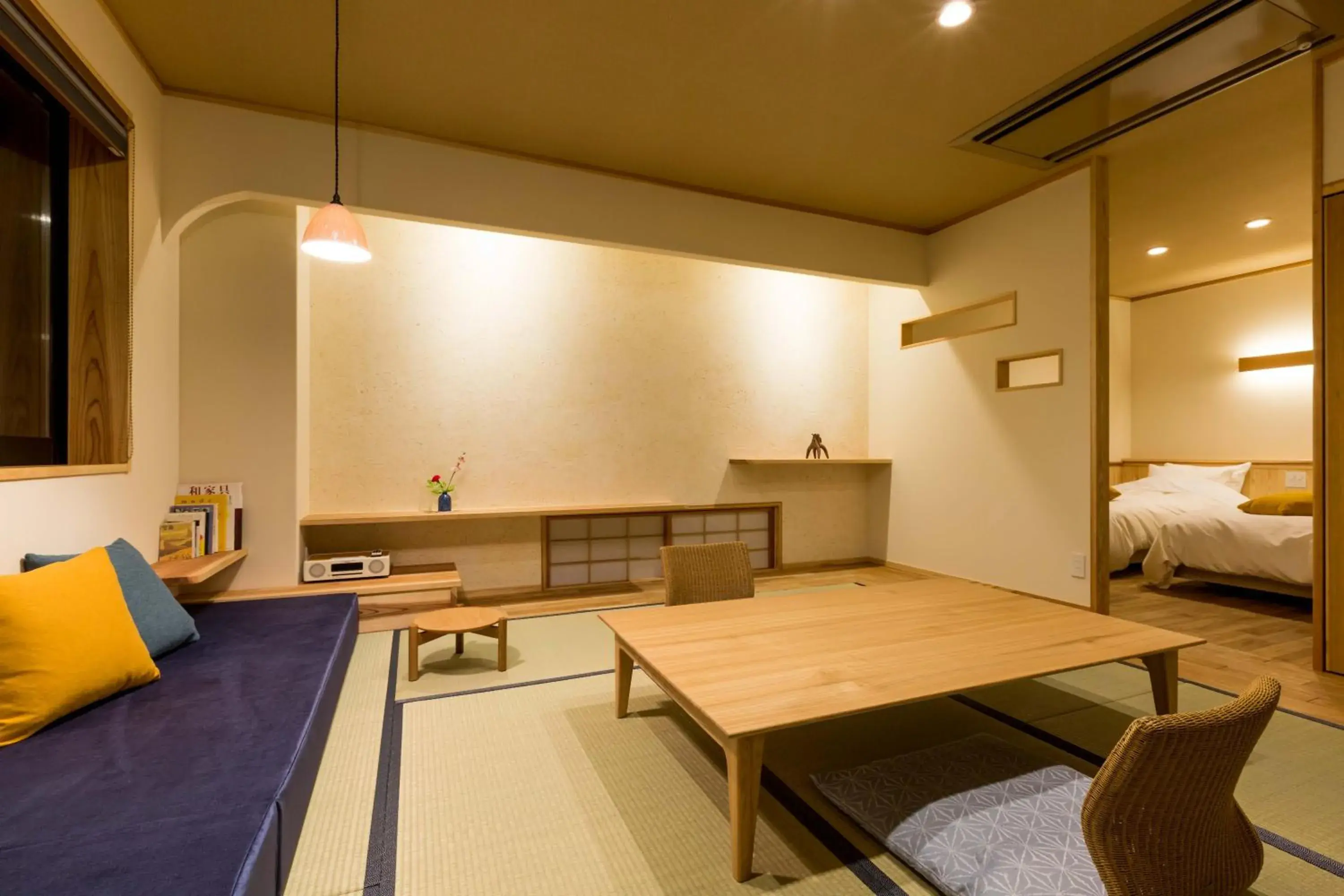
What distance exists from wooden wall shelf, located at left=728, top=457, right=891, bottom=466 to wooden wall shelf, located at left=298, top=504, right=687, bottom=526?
647 millimetres

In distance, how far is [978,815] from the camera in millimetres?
1523

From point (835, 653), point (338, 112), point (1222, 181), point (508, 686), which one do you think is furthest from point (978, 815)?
point (1222, 181)

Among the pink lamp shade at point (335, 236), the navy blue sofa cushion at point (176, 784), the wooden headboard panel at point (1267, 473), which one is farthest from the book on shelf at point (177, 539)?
the wooden headboard panel at point (1267, 473)

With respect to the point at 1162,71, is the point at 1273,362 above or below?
below

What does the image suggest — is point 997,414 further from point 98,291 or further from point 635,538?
point 98,291

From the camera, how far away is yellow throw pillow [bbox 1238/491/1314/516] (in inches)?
168

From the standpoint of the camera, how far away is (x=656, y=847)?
1.54 meters

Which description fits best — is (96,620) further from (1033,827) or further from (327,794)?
(1033,827)

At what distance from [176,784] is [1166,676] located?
2.73 m

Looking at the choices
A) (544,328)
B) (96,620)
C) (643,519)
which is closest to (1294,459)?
(643,519)

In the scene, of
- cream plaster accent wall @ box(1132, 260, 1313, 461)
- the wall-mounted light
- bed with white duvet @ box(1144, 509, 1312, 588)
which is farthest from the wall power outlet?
the wall-mounted light

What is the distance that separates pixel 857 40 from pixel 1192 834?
2.78m

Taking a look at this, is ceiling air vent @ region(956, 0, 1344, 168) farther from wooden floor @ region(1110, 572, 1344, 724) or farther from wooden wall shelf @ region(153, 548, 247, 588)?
wooden wall shelf @ region(153, 548, 247, 588)

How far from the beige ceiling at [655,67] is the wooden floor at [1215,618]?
2.72 m
